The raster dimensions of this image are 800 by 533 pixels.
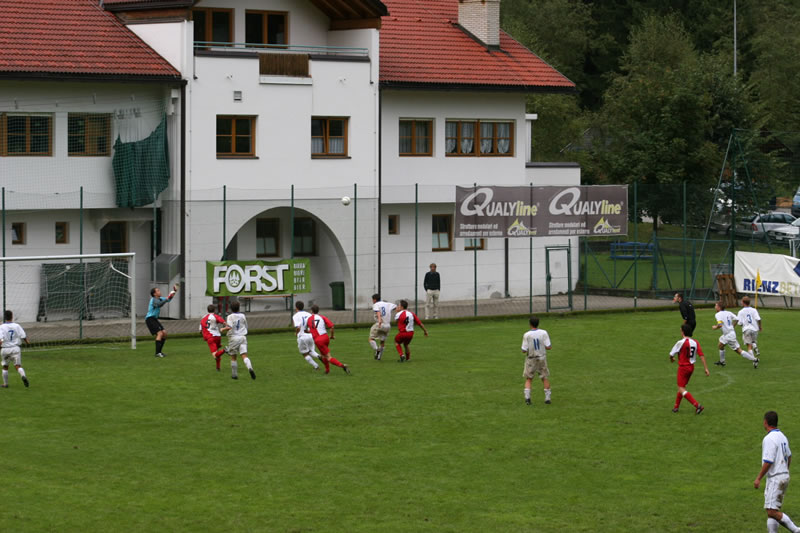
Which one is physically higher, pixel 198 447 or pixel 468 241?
pixel 468 241

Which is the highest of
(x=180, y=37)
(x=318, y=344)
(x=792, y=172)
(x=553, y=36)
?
(x=553, y=36)

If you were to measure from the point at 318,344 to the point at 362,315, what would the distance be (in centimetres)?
1236

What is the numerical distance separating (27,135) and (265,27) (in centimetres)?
873

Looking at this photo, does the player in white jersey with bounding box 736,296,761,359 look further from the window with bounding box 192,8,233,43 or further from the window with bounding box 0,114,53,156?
the window with bounding box 0,114,53,156

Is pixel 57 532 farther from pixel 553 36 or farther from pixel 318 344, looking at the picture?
pixel 553 36

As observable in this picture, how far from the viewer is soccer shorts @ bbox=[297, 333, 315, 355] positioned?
92.9ft

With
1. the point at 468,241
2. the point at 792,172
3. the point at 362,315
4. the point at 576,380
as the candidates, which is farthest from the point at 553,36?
the point at 576,380

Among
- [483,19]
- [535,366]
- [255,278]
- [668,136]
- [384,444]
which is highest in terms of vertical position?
[483,19]

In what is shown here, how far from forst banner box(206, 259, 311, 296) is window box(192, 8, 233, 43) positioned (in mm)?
7877

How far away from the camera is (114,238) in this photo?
3950 cm

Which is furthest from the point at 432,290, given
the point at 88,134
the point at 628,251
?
the point at 628,251

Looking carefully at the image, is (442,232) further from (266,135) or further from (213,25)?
(213,25)

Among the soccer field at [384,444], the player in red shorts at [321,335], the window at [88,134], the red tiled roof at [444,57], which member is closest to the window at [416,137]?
the red tiled roof at [444,57]

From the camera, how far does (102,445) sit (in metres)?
21.2
